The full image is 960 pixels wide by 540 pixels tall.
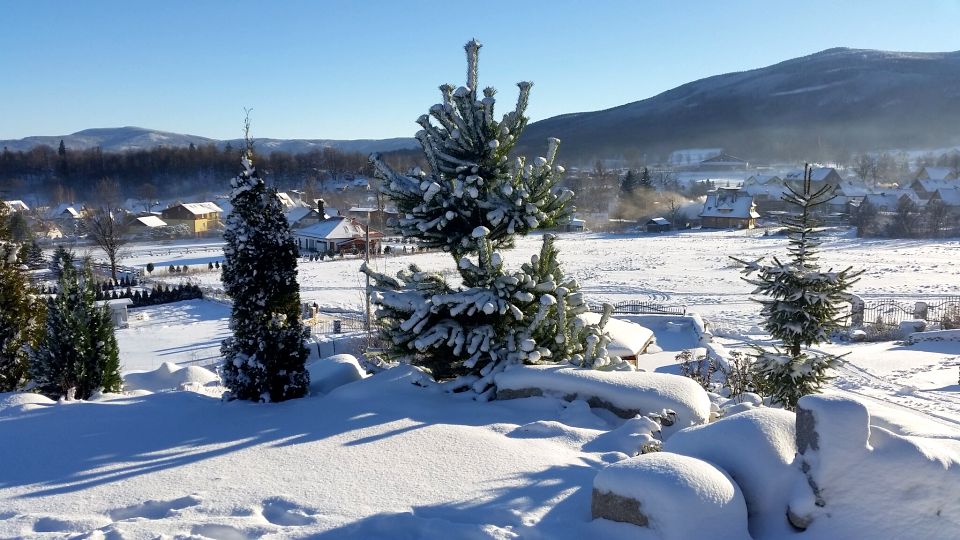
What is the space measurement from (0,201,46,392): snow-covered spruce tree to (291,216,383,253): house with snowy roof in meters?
45.2

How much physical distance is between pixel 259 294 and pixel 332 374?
6.70ft

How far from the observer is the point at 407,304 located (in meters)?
9.23

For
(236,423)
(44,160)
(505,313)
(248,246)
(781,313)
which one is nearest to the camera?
(236,423)

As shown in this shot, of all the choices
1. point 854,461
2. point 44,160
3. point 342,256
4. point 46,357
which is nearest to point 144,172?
point 44,160

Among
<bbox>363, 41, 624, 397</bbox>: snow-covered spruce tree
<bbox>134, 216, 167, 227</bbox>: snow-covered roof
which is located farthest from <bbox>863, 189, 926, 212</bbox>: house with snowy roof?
<bbox>134, 216, 167, 227</bbox>: snow-covered roof

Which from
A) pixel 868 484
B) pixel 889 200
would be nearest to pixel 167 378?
pixel 868 484

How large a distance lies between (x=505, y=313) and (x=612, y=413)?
2117 millimetres

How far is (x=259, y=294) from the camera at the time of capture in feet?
28.7

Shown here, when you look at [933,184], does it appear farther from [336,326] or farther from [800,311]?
[800,311]

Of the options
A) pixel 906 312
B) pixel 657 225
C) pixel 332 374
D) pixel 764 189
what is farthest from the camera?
pixel 764 189

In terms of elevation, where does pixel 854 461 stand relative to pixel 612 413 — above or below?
above

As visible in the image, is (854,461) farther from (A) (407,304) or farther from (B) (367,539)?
(A) (407,304)

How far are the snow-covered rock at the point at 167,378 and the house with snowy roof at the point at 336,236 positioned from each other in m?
40.5

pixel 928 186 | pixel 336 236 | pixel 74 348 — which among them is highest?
pixel 928 186
